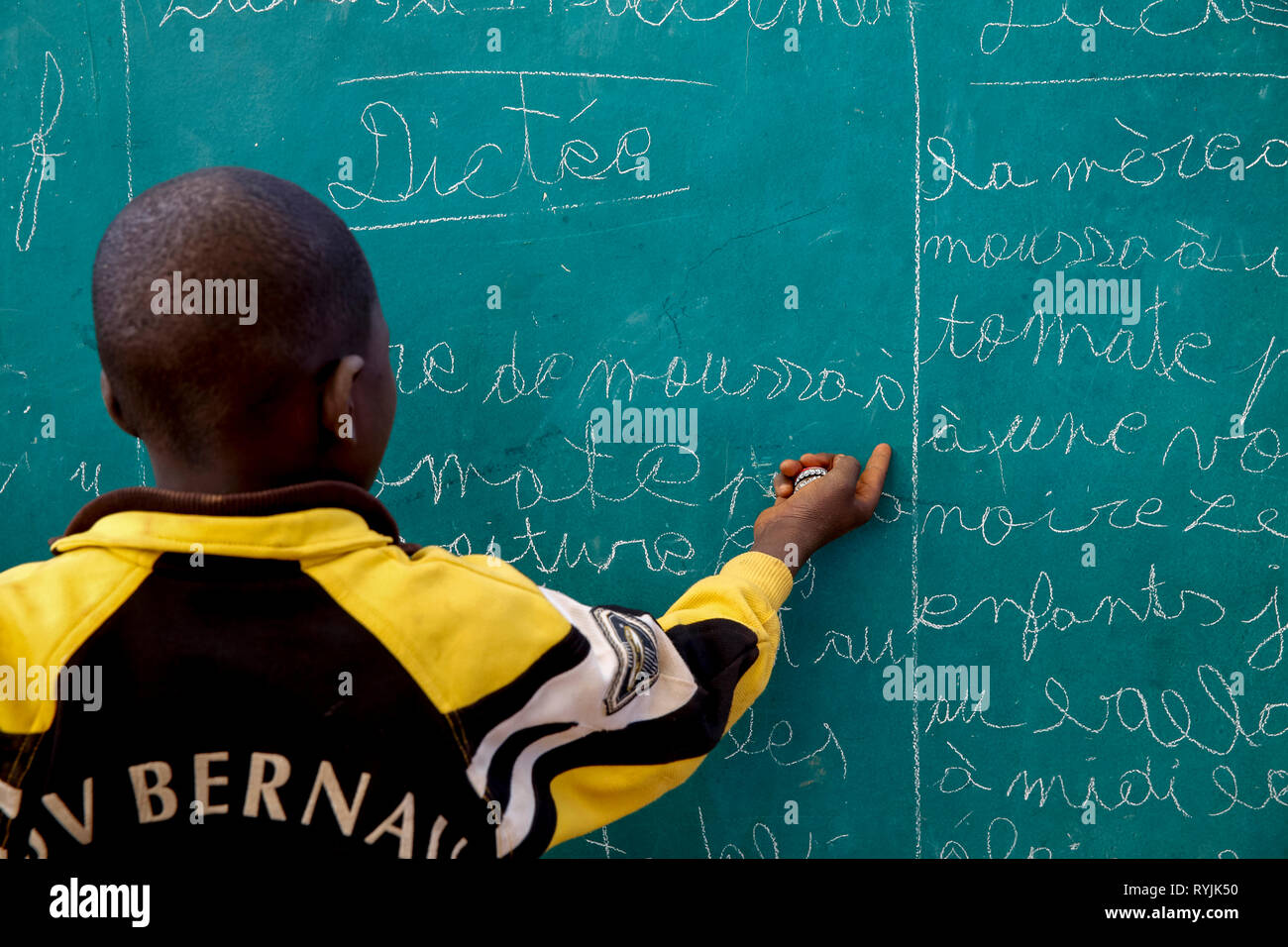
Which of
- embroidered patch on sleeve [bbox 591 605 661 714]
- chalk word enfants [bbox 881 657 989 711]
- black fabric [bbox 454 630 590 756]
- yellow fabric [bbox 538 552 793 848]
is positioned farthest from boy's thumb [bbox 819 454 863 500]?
black fabric [bbox 454 630 590 756]

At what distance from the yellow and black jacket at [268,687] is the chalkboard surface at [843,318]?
1.95ft

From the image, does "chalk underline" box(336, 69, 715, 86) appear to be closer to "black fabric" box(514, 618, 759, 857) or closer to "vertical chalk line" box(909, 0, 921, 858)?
"vertical chalk line" box(909, 0, 921, 858)

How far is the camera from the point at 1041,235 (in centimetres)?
137

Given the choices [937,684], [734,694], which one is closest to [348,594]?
[734,694]

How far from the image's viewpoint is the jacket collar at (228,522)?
0.77 m

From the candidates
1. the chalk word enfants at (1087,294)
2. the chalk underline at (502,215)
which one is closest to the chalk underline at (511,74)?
the chalk underline at (502,215)

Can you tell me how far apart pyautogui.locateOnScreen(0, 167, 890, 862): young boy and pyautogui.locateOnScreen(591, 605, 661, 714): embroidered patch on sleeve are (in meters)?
0.05

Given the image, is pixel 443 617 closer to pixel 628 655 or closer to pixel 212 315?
pixel 628 655

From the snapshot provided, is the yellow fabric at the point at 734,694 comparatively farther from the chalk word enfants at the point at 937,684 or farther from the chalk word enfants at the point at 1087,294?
the chalk word enfants at the point at 1087,294

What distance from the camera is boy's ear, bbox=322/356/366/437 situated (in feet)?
2.69

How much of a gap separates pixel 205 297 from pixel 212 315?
0.6 inches

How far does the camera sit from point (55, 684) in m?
0.75
